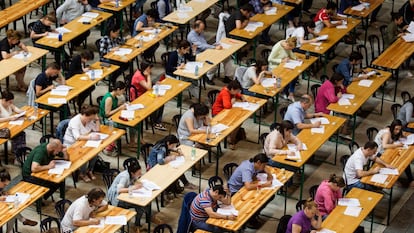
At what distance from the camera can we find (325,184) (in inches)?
789

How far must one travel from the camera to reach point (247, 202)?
1977 centimetres

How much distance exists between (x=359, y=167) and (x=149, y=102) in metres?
4.64

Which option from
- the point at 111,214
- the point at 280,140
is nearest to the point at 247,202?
the point at 280,140

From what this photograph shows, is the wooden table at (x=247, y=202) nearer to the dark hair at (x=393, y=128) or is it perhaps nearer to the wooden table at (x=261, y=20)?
the dark hair at (x=393, y=128)

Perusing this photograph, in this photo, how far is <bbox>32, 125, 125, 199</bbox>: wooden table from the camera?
20016mm

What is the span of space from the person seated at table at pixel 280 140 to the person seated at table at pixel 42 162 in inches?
155

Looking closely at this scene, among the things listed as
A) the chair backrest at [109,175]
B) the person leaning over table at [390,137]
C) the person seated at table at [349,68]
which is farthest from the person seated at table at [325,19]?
the chair backrest at [109,175]

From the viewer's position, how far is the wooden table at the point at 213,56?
24.1m

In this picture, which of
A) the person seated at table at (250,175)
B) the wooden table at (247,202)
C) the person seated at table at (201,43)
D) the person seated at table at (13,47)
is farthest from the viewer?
the person seated at table at (201,43)

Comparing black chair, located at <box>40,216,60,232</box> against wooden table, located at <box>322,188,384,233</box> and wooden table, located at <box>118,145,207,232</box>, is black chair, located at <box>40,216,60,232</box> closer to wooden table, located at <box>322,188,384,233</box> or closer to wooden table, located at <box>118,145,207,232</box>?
wooden table, located at <box>118,145,207,232</box>

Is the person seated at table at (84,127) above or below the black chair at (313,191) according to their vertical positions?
above

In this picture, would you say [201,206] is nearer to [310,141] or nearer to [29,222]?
[29,222]

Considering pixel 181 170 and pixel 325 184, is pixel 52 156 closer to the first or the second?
pixel 181 170

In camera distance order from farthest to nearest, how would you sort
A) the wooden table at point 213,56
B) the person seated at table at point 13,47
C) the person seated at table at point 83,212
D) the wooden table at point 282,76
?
the person seated at table at point 13,47 → the wooden table at point 213,56 → the wooden table at point 282,76 → the person seated at table at point 83,212
